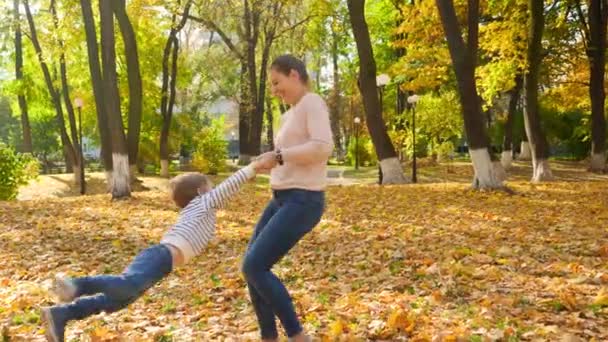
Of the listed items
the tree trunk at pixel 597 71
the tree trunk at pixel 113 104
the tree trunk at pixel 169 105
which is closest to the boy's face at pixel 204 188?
the tree trunk at pixel 113 104

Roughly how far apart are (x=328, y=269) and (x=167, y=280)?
5.74 feet

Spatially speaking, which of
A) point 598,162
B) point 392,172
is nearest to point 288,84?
point 392,172

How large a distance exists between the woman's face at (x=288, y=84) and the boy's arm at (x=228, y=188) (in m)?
0.48

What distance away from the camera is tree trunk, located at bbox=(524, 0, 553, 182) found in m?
16.8

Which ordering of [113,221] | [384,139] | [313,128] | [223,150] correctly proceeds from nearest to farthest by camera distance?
1. [313,128]
2. [113,221]
3. [384,139]
4. [223,150]

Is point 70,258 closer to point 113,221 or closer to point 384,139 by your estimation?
point 113,221

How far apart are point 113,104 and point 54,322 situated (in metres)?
12.3

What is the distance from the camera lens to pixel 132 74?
73.5 feet

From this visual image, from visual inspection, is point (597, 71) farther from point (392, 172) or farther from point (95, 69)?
point (95, 69)

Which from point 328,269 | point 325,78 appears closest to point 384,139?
point 328,269

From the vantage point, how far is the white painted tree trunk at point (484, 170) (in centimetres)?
1346

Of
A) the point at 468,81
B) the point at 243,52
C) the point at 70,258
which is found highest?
the point at 243,52

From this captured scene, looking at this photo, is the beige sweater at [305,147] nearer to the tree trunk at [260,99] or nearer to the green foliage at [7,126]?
the tree trunk at [260,99]

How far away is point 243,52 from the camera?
3644 centimetres
